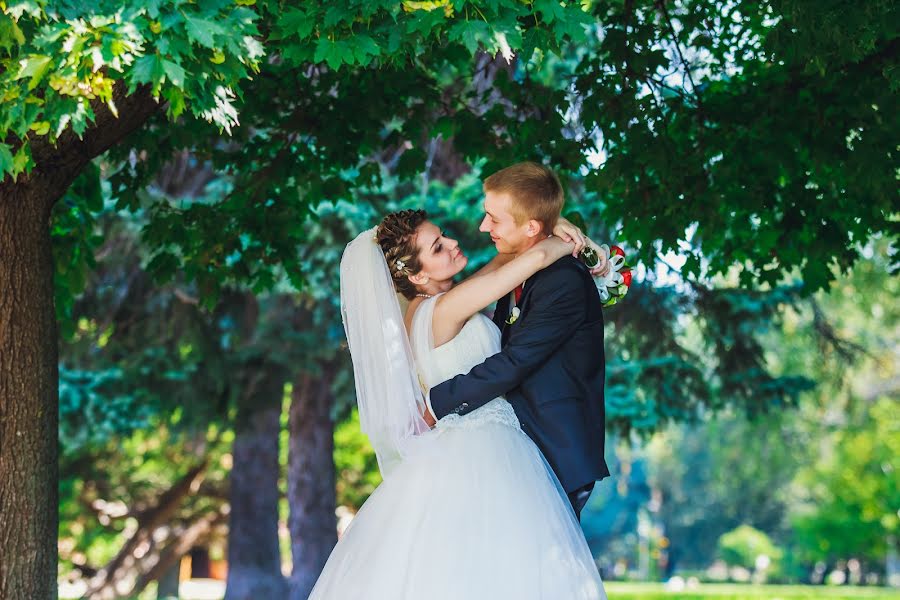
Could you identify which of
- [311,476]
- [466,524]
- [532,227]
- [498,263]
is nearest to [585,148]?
[498,263]

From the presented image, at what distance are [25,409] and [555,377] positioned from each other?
281 cm

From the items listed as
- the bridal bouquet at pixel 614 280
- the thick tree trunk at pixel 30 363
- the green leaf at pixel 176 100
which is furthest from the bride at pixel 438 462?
the thick tree trunk at pixel 30 363

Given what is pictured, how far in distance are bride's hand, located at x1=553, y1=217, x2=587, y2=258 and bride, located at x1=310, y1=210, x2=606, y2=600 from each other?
35 mm

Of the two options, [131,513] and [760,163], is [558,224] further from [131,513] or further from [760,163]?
[131,513]

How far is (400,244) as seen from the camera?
5191 mm

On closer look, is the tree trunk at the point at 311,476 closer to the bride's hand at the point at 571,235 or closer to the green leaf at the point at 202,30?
the bride's hand at the point at 571,235

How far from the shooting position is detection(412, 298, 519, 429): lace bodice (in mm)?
4984

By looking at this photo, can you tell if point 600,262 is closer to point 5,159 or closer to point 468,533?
point 468,533

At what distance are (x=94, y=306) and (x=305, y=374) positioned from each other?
9.58 feet

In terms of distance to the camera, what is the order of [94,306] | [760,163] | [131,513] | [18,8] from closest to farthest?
1. [18,8]
2. [760,163]
3. [94,306]
4. [131,513]

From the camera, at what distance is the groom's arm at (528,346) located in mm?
4734

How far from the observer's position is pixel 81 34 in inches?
155

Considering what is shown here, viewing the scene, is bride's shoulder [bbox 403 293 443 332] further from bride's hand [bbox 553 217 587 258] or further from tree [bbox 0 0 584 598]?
tree [bbox 0 0 584 598]

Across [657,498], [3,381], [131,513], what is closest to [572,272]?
[3,381]
